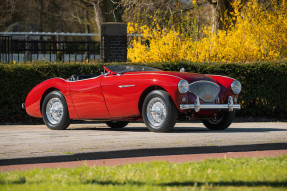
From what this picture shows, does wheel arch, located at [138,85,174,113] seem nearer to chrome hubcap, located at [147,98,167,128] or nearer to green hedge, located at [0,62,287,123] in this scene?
chrome hubcap, located at [147,98,167,128]

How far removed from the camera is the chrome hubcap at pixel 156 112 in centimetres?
944

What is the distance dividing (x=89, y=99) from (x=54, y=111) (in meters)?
1.06

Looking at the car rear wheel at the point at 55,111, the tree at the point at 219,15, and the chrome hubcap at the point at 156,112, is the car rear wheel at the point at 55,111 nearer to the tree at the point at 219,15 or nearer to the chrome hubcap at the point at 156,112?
the chrome hubcap at the point at 156,112

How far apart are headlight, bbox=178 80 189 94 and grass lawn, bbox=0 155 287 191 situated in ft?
10.1

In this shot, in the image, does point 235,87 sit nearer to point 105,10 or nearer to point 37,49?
point 37,49

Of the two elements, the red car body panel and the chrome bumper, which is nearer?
the chrome bumper

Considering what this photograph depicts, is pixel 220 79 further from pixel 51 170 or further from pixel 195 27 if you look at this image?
pixel 195 27

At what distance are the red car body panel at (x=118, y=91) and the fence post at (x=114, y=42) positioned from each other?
557 centimetres

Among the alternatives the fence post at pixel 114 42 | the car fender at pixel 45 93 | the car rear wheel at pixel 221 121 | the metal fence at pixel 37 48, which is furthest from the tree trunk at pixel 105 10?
the car rear wheel at pixel 221 121

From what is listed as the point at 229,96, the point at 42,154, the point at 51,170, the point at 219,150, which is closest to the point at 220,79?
the point at 229,96

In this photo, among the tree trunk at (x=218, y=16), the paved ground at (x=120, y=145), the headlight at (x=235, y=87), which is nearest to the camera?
the paved ground at (x=120, y=145)

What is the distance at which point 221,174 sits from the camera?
17.8ft

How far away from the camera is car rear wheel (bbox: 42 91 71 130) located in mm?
10914

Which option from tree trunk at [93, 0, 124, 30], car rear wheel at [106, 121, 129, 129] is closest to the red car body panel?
car rear wheel at [106, 121, 129, 129]
